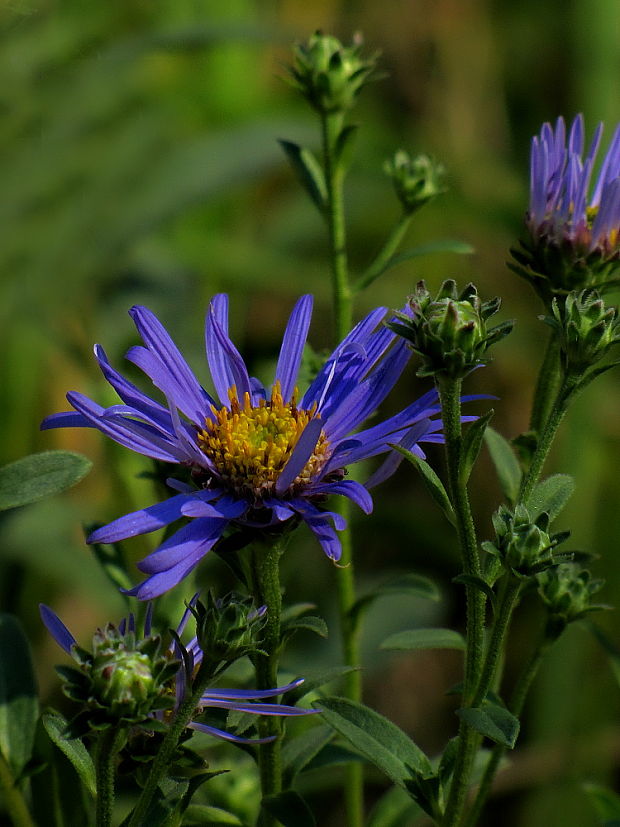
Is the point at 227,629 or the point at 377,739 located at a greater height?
the point at 227,629

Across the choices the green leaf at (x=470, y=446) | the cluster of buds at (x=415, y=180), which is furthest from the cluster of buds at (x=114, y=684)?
the cluster of buds at (x=415, y=180)

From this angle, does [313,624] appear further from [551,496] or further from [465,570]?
[551,496]

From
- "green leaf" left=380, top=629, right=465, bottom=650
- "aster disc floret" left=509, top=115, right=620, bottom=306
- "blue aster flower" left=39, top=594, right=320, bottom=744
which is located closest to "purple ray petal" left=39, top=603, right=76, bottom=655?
"blue aster flower" left=39, top=594, right=320, bottom=744

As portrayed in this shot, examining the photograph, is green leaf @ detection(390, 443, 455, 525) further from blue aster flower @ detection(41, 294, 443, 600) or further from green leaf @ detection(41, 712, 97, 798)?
green leaf @ detection(41, 712, 97, 798)

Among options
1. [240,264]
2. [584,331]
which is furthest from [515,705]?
[240,264]

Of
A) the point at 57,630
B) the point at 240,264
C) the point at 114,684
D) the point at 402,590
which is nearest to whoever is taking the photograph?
the point at 114,684

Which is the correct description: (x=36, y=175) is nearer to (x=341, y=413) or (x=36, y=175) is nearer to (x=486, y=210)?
(x=486, y=210)

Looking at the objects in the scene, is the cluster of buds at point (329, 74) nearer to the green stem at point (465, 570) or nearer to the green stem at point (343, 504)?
the green stem at point (343, 504)
